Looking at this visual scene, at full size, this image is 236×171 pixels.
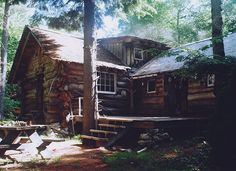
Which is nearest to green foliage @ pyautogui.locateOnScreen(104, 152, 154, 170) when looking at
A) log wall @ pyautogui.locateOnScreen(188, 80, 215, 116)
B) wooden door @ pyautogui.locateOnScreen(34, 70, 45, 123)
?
log wall @ pyautogui.locateOnScreen(188, 80, 215, 116)

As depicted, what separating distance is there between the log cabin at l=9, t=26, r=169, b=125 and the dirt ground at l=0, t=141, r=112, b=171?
6.33 m

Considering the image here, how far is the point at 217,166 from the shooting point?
8195 millimetres

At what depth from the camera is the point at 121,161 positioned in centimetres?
896

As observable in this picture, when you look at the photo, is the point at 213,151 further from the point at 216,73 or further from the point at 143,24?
the point at 143,24

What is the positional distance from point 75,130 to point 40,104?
13.4 feet

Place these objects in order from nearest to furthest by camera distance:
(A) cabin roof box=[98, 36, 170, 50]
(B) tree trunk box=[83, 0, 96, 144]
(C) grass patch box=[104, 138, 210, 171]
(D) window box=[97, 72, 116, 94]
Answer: (C) grass patch box=[104, 138, 210, 171] < (B) tree trunk box=[83, 0, 96, 144] < (D) window box=[97, 72, 116, 94] < (A) cabin roof box=[98, 36, 170, 50]

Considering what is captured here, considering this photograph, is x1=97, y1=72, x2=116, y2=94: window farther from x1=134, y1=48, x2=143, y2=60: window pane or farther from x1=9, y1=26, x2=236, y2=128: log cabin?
x1=134, y1=48, x2=143, y2=60: window pane

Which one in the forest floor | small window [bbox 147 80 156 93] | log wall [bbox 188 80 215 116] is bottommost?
the forest floor

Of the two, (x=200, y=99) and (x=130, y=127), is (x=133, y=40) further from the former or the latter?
(x=130, y=127)

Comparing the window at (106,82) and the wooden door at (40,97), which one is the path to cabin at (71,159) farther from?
the wooden door at (40,97)

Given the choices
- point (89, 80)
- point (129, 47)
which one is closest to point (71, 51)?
point (129, 47)

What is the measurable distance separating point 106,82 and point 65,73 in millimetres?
3051

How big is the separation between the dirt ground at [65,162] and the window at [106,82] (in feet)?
26.9

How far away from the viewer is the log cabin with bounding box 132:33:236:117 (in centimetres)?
1653
